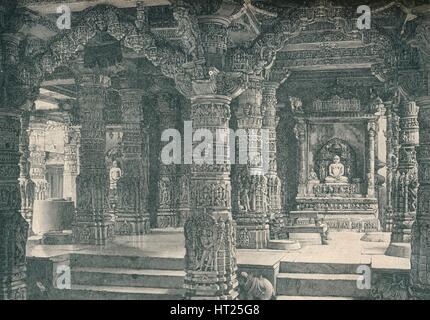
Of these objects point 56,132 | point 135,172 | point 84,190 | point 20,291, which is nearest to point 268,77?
point 135,172

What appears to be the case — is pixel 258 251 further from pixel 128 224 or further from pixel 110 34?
pixel 110 34

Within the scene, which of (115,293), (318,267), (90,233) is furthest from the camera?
(90,233)

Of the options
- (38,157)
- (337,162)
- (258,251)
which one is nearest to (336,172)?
(337,162)

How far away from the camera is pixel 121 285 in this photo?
912 cm

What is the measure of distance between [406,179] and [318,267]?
2660mm

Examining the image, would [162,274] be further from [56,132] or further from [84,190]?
[56,132]

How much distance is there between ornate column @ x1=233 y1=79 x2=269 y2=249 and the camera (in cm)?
1124

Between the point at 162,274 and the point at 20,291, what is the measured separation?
2.21 m

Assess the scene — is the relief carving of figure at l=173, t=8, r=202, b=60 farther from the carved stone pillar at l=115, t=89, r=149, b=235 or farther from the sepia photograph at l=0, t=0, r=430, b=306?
the carved stone pillar at l=115, t=89, r=149, b=235

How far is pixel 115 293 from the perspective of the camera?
344 inches

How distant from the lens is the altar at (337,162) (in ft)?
53.2

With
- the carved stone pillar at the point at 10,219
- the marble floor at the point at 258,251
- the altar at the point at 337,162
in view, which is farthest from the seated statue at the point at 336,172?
the carved stone pillar at the point at 10,219

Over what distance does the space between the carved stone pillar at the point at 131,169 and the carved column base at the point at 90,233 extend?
1634 mm

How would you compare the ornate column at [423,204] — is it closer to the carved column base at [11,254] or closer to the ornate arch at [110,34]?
the ornate arch at [110,34]
